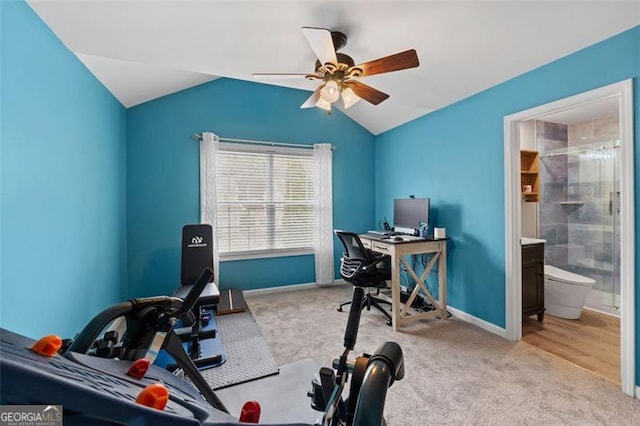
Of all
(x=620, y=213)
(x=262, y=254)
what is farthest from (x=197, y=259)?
(x=620, y=213)

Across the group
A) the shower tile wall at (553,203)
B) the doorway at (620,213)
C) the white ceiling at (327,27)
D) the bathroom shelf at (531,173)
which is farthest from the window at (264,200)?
the shower tile wall at (553,203)

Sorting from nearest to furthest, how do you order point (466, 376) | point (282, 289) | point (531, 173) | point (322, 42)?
point (322, 42)
point (466, 376)
point (531, 173)
point (282, 289)

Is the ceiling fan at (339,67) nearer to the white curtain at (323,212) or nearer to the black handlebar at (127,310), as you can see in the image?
the black handlebar at (127,310)

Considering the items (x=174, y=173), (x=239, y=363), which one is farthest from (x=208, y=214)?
(x=239, y=363)

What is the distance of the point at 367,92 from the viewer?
7.30ft

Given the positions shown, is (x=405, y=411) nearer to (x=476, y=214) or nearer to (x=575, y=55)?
(x=476, y=214)

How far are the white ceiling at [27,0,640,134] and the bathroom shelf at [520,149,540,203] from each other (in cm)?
152

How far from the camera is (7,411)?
31 cm

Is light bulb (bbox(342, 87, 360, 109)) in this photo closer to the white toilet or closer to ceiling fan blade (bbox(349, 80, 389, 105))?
ceiling fan blade (bbox(349, 80, 389, 105))

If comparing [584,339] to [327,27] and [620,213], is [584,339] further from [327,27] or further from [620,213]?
[327,27]

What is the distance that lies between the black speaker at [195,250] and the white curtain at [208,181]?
0.84 ft

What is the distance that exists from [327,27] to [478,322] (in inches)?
118

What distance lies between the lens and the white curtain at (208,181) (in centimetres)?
349

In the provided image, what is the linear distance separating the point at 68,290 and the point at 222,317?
4.71 ft
